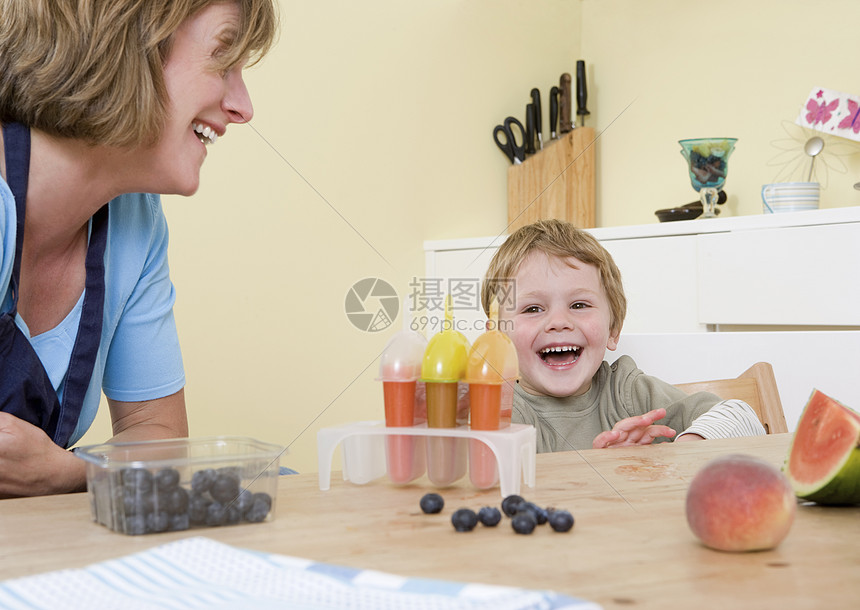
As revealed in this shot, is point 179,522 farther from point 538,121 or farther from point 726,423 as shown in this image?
point 538,121

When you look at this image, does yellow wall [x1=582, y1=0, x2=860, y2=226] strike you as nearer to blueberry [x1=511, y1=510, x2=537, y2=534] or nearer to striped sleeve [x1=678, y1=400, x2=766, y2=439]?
striped sleeve [x1=678, y1=400, x2=766, y2=439]

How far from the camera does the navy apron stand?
1.02 m

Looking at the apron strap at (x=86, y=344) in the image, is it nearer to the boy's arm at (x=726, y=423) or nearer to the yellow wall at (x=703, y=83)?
the boy's arm at (x=726, y=423)

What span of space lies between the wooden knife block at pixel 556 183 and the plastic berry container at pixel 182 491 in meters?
2.37

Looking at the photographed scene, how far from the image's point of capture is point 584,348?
5.03 feet

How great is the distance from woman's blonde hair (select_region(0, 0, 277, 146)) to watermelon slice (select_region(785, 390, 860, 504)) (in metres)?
0.82

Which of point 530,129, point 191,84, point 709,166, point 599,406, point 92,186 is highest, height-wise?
point 530,129

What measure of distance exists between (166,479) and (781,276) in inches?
76.3

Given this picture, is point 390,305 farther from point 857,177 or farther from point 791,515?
point 857,177

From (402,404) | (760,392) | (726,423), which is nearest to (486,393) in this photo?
(402,404)

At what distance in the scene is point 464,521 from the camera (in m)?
0.62

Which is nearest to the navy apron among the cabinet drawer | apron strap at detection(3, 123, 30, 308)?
apron strap at detection(3, 123, 30, 308)

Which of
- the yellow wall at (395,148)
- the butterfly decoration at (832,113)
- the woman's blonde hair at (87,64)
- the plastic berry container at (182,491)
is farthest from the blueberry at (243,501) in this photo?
the butterfly decoration at (832,113)

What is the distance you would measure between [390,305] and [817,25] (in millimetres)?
1984
